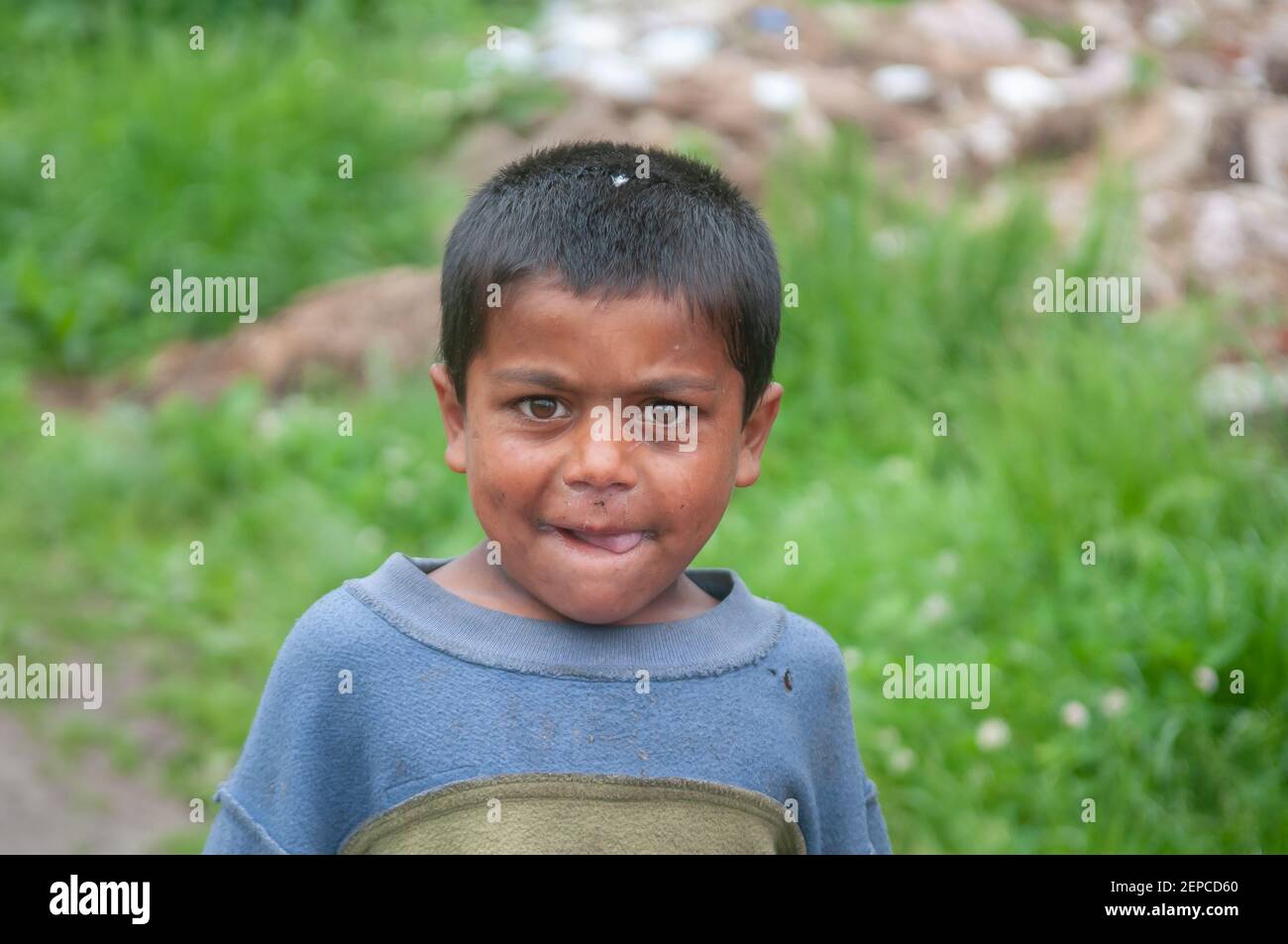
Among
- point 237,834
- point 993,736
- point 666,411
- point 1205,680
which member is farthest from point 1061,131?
point 237,834

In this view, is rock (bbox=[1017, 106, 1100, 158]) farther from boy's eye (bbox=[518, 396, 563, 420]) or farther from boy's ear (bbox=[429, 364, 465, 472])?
boy's eye (bbox=[518, 396, 563, 420])

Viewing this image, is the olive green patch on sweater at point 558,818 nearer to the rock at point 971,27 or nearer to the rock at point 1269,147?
the rock at point 1269,147

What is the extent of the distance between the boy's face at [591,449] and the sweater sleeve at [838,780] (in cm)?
32

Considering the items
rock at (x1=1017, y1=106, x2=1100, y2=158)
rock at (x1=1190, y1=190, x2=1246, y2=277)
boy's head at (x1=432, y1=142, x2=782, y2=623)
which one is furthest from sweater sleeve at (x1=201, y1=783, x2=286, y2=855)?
rock at (x1=1017, y1=106, x2=1100, y2=158)

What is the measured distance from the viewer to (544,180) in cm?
187

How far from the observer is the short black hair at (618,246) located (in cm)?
177

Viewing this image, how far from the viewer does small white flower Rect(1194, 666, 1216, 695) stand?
3367 millimetres

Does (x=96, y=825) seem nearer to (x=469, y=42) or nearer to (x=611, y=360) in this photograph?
(x=611, y=360)

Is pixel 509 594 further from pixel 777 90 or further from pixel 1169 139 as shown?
pixel 777 90

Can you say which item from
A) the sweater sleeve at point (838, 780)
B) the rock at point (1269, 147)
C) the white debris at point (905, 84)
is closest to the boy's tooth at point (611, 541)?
the sweater sleeve at point (838, 780)

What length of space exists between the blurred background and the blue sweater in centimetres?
163

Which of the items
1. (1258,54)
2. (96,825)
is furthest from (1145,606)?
(1258,54)

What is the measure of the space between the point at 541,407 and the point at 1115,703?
2091mm

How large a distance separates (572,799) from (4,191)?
548 centimetres
